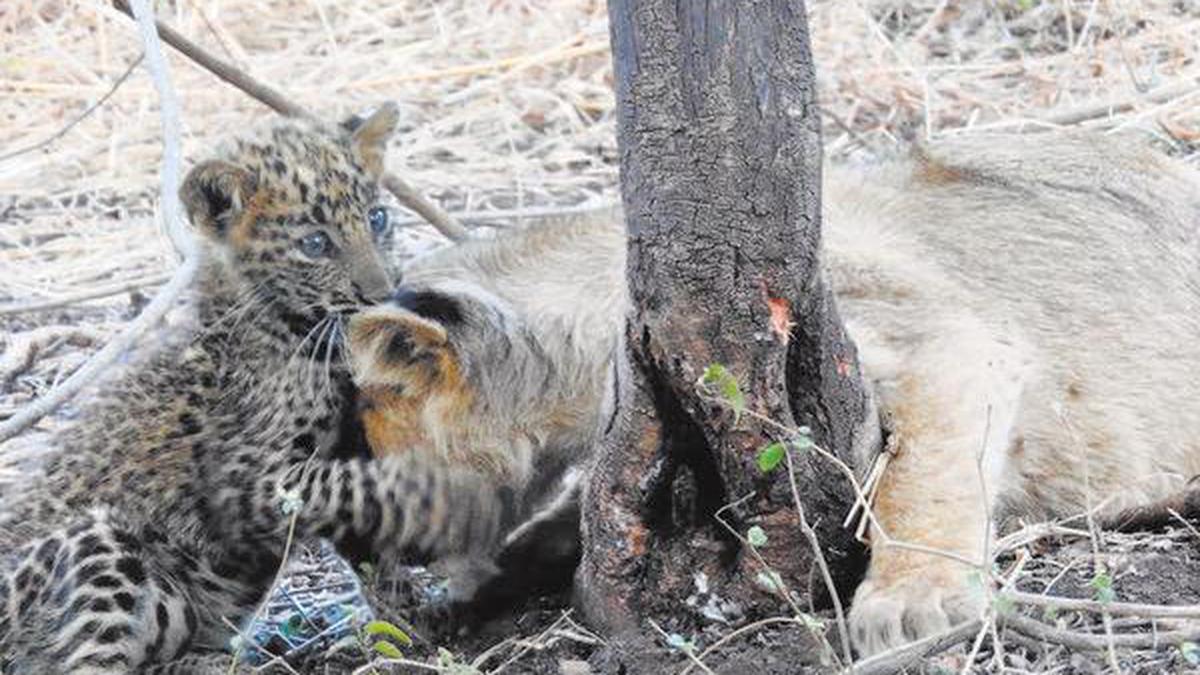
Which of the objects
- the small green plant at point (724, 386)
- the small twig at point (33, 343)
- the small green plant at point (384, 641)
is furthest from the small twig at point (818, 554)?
the small twig at point (33, 343)

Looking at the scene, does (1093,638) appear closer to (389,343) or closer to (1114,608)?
(1114,608)

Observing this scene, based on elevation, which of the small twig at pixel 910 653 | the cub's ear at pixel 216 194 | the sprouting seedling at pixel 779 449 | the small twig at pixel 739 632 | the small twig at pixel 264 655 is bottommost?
the small twig at pixel 264 655

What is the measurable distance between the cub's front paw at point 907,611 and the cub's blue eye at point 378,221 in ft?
5.82

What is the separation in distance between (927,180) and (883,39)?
131 inches

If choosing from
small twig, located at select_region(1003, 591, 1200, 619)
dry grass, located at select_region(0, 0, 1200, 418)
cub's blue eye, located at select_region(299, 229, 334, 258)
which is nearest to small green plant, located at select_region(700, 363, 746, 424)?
small twig, located at select_region(1003, 591, 1200, 619)

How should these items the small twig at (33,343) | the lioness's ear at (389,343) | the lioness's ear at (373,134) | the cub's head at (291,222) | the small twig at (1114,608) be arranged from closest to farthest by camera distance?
1. the small twig at (1114,608)
2. the lioness's ear at (389,343)
3. the cub's head at (291,222)
4. the lioness's ear at (373,134)
5. the small twig at (33,343)

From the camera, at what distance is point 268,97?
611cm

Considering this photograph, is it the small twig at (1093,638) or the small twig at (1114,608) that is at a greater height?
the small twig at (1114,608)

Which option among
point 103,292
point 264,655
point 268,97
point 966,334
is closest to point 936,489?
point 966,334

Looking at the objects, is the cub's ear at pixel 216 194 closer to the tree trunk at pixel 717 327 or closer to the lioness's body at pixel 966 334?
the lioness's body at pixel 966 334

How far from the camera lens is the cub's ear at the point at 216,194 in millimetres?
5105

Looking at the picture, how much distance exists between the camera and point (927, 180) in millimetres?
5570

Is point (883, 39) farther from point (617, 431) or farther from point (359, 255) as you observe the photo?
point (617, 431)

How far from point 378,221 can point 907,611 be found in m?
1.92
